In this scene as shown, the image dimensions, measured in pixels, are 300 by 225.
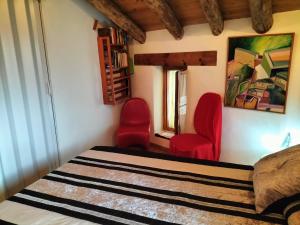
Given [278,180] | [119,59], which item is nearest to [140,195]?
[278,180]

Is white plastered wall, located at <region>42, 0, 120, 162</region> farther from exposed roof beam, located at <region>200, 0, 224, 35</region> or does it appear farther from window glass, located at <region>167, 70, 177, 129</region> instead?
exposed roof beam, located at <region>200, 0, 224, 35</region>

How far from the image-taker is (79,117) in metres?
2.94

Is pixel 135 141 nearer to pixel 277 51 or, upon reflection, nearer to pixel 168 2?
pixel 168 2

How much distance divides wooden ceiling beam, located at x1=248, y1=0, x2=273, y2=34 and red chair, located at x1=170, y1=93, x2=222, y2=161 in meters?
0.86

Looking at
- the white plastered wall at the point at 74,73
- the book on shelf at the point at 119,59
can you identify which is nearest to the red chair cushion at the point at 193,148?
the white plastered wall at the point at 74,73

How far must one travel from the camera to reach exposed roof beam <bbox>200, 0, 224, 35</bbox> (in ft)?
7.52

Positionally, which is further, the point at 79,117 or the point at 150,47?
the point at 150,47

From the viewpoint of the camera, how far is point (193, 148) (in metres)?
2.58

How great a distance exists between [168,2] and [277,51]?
1337mm

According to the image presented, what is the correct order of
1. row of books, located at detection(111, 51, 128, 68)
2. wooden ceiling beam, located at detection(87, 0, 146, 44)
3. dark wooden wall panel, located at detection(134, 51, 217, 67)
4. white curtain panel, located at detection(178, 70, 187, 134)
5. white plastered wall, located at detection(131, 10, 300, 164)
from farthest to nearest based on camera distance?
white curtain panel, located at detection(178, 70, 187, 134) → row of books, located at detection(111, 51, 128, 68) → dark wooden wall panel, located at detection(134, 51, 217, 67) → wooden ceiling beam, located at detection(87, 0, 146, 44) → white plastered wall, located at detection(131, 10, 300, 164)

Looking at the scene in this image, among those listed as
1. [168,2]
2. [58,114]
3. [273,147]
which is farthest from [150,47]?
[273,147]

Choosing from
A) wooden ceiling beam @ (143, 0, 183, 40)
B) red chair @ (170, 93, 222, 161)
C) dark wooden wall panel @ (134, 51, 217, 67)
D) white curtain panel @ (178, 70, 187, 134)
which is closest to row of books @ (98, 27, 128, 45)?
dark wooden wall panel @ (134, 51, 217, 67)

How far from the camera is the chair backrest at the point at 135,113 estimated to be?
3486mm

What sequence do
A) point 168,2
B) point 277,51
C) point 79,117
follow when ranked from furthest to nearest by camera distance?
point 79,117 < point 168,2 < point 277,51
